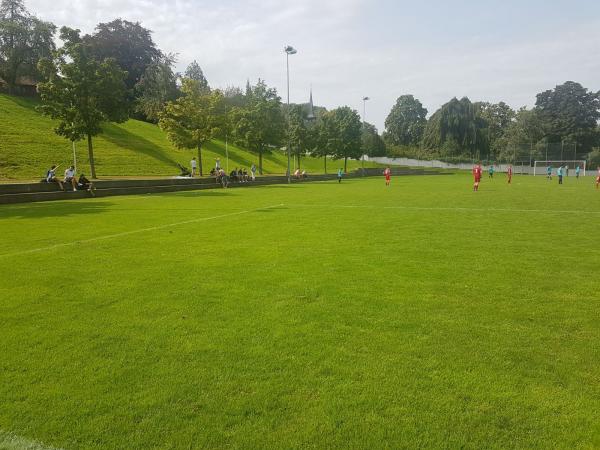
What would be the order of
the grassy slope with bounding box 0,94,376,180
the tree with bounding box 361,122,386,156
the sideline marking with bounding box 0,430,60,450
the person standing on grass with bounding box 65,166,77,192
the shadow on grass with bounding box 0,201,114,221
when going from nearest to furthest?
the sideline marking with bounding box 0,430,60,450 < the shadow on grass with bounding box 0,201,114,221 < the person standing on grass with bounding box 65,166,77,192 < the grassy slope with bounding box 0,94,376,180 < the tree with bounding box 361,122,386,156

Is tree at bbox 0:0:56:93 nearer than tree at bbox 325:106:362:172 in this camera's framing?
Yes

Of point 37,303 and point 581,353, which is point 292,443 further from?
point 37,303

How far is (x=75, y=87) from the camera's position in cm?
2598

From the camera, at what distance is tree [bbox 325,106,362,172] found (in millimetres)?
62688

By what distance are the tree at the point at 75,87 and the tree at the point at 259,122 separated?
18.8 m

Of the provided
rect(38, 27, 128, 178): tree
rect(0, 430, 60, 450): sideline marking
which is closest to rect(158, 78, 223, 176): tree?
rect(38, 27, 128, 178): tree

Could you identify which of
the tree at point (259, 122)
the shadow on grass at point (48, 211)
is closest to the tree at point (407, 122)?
the tree at point (259, 122)

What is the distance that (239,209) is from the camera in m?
17.3

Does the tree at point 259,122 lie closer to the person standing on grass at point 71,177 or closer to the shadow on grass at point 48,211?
the person standing on grass at point 71,177

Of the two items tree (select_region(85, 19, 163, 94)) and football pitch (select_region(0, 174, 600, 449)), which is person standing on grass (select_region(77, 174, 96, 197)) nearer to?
football pitch (select_region(0, 174, 600, 449))

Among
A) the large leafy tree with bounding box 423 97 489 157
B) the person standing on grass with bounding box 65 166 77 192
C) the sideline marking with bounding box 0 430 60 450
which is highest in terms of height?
the large leafy tree with bounding box 423 97 489 157

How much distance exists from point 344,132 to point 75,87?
4245 cm

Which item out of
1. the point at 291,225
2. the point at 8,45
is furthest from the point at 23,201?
the point at 8,45

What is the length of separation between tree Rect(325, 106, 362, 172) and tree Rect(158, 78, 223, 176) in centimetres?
2713
